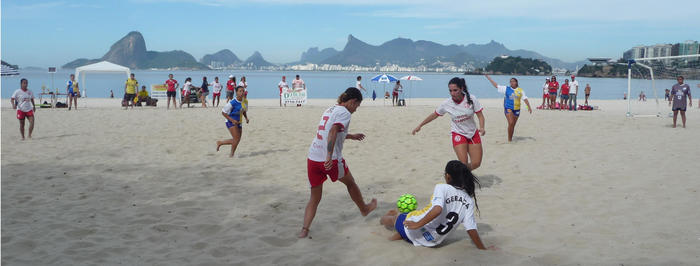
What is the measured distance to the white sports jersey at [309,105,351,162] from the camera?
4445 mm

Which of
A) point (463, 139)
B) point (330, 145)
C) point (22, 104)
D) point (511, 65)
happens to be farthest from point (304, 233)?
point (511, 65)

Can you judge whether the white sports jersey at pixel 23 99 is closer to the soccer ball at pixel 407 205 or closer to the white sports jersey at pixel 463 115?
the white sports jersey at pixel 463 115

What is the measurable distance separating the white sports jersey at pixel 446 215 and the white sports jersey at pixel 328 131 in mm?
941

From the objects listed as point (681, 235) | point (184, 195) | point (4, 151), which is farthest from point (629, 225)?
point (4, 151)

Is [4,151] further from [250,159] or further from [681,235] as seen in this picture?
[681,235]

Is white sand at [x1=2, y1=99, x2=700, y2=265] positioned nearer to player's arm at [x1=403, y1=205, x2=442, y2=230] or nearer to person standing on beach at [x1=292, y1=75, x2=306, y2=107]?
player's arm at [x1=403, y1=205, x2=442, y2=230]

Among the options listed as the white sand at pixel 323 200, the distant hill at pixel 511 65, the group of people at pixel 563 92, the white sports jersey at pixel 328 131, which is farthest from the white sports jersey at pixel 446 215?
the distant hill at pixel 511 65

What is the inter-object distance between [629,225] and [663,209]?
89 cm

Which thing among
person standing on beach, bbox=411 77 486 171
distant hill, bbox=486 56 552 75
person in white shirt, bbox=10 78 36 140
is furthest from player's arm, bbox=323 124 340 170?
distant hill, bbox=486 56 552 75

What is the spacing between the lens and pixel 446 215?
13.8ft

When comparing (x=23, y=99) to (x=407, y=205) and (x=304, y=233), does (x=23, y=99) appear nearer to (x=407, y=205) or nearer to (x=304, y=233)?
(x=304, y=233)

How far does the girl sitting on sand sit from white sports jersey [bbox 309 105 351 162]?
938 millimetres

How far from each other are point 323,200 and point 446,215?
238 cm

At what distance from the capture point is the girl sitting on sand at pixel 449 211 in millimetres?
4105
